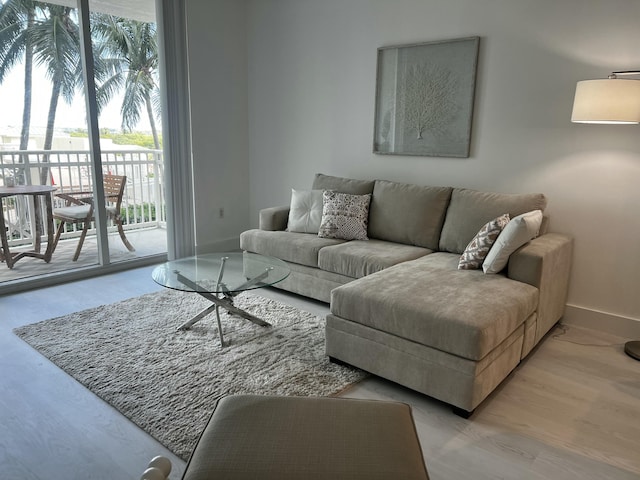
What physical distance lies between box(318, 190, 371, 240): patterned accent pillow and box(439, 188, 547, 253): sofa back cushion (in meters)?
0.65

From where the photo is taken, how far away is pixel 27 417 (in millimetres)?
2160

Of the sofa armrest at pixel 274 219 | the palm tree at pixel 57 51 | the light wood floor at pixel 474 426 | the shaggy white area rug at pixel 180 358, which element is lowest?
the light wood floor at pixel 474 426

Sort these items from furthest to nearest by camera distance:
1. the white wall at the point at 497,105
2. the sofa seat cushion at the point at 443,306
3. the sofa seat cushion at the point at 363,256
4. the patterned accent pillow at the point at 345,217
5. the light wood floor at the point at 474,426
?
the patterned accent pillow at the point at 345,217 → the sofa seat cushion at the point at 363,256 → the white wall at the point at 497,105 → the sofa seat cushion at the point at 443,306 → the light wood floor at the point at 474,426

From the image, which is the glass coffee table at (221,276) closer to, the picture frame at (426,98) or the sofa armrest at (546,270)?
the sofa armrest at (546,270)

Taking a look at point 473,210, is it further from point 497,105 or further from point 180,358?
point 180,358

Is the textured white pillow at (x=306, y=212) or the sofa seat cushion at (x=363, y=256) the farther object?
the textured white pillow at (x=306, y=212)

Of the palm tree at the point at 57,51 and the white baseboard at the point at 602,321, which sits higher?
the palm tree at the point at 57,51

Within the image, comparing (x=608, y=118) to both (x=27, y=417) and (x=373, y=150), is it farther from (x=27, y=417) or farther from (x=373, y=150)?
(x=27, y=417)

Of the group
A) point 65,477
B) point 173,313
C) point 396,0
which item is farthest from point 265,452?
point 396,0

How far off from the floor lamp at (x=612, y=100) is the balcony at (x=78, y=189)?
3933 mm

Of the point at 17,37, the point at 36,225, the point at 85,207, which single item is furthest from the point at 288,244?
the point at 17,37

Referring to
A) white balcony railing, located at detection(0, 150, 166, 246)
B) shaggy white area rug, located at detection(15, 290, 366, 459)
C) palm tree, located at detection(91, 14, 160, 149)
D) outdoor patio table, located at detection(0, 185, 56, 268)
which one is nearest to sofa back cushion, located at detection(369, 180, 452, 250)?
shaggy white area rug, located at detection(15, 290, 366, 459)

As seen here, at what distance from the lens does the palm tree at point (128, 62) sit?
413 cm

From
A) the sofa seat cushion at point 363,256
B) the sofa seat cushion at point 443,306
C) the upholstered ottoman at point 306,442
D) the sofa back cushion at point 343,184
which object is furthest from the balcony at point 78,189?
the upholstered ottoman at point 306,442
